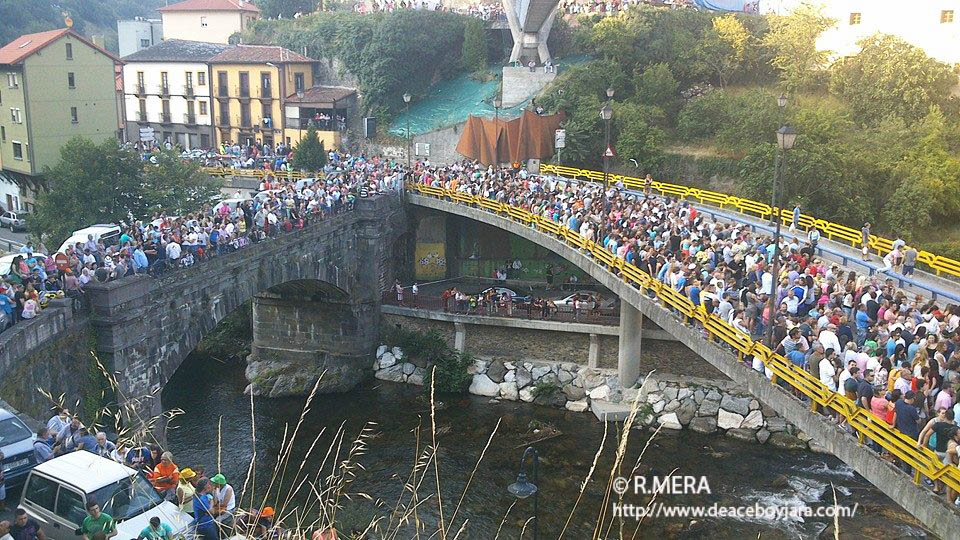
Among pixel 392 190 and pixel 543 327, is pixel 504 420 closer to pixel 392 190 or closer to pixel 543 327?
pixel 543 327

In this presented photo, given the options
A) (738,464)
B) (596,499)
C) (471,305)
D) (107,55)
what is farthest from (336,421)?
(107,55)

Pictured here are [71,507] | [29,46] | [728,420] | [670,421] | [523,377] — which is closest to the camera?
[71,507]

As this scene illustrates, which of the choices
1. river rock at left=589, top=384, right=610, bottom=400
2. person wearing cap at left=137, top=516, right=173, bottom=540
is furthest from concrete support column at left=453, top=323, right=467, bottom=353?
person wearing cap at left=137, top=516, right=173, bottom=540

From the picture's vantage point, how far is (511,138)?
49156 mm

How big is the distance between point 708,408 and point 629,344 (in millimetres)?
3958

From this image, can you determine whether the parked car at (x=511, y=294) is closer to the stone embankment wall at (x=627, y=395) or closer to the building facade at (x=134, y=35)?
the stone embankment wall at (x=627, y=395)

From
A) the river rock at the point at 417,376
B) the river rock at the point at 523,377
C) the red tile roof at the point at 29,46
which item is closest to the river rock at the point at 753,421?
the river rock at the point at 523,377

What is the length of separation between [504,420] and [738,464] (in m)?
9.28

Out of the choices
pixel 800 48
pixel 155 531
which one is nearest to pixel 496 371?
pixel 155 531

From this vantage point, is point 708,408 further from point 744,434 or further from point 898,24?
point 898,24

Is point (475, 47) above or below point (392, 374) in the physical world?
above

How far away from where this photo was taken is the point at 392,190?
42.6m

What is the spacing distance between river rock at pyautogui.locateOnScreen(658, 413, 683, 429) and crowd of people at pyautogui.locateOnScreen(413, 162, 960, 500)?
26.3ft

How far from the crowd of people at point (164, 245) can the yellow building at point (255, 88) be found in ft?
73.6
